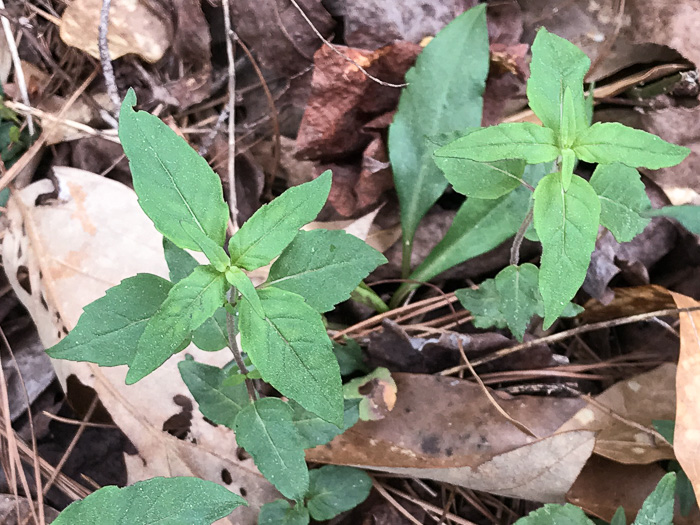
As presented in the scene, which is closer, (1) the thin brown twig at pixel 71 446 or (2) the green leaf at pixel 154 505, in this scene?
(2) the green leaf at pixel 154 505

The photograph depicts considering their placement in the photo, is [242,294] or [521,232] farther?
[521,232]

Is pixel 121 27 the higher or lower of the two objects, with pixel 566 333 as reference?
higher

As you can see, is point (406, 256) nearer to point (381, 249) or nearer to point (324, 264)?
point (381, 249)

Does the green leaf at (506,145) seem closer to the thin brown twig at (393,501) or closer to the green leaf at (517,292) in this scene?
the green leaf at (517,292)

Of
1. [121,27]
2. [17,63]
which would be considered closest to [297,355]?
[121,27]

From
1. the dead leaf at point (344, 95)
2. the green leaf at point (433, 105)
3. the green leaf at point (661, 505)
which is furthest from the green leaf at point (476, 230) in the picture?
the green leaf at point (661, 505)

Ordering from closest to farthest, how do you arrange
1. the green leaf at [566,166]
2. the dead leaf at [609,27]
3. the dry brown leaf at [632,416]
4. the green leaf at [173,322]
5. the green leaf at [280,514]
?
the green leaf at [173,322], the green leaf at [566,166], the green leaf at [280,514], the dry brown leaf at [632,416], the dead leaf at [609,27]
